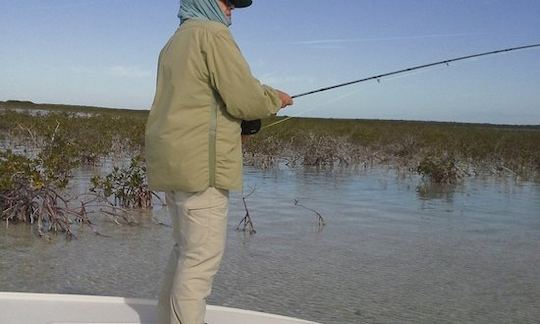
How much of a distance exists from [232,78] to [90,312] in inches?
48.9

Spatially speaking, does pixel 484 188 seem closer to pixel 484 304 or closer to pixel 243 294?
pixel 484 304

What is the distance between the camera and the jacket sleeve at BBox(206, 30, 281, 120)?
222 cm

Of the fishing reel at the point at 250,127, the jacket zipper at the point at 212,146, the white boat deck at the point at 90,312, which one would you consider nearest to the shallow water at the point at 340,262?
the white boat deck at the point at 90,312

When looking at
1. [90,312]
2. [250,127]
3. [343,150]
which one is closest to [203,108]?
[250,127]

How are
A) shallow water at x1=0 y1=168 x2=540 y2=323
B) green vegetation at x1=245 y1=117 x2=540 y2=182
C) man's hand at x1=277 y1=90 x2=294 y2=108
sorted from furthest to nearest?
green vegetation at x1=245 y1=117 x2=540 y2=182 < shallow water at x1=0 y1=168 x2=540 y2=323 < man's hand at x1=277 y1=90 x2=294 y2=108

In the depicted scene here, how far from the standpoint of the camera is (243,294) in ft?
13.5

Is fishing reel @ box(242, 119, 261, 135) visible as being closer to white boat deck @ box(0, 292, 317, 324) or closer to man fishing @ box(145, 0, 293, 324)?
man fishing @ box(145, 0, 293, 324)

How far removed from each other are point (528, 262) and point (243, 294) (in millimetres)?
2724

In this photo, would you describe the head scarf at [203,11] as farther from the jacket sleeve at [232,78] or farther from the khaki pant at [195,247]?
the khaki pant at [195,247]

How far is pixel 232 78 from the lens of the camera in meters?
A: 2.23

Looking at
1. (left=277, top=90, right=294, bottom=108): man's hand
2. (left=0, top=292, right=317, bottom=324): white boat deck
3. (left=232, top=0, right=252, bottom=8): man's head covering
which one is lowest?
(left=0, top=292, right=317, bottom=324): white boat deck

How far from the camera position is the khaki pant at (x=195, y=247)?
2.35 m

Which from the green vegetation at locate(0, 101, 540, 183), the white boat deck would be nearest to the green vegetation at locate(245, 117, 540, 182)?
the green vegetation at locate(0, 101, 540, 183)

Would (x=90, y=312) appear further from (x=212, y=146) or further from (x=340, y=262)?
(x=340, y=262)
